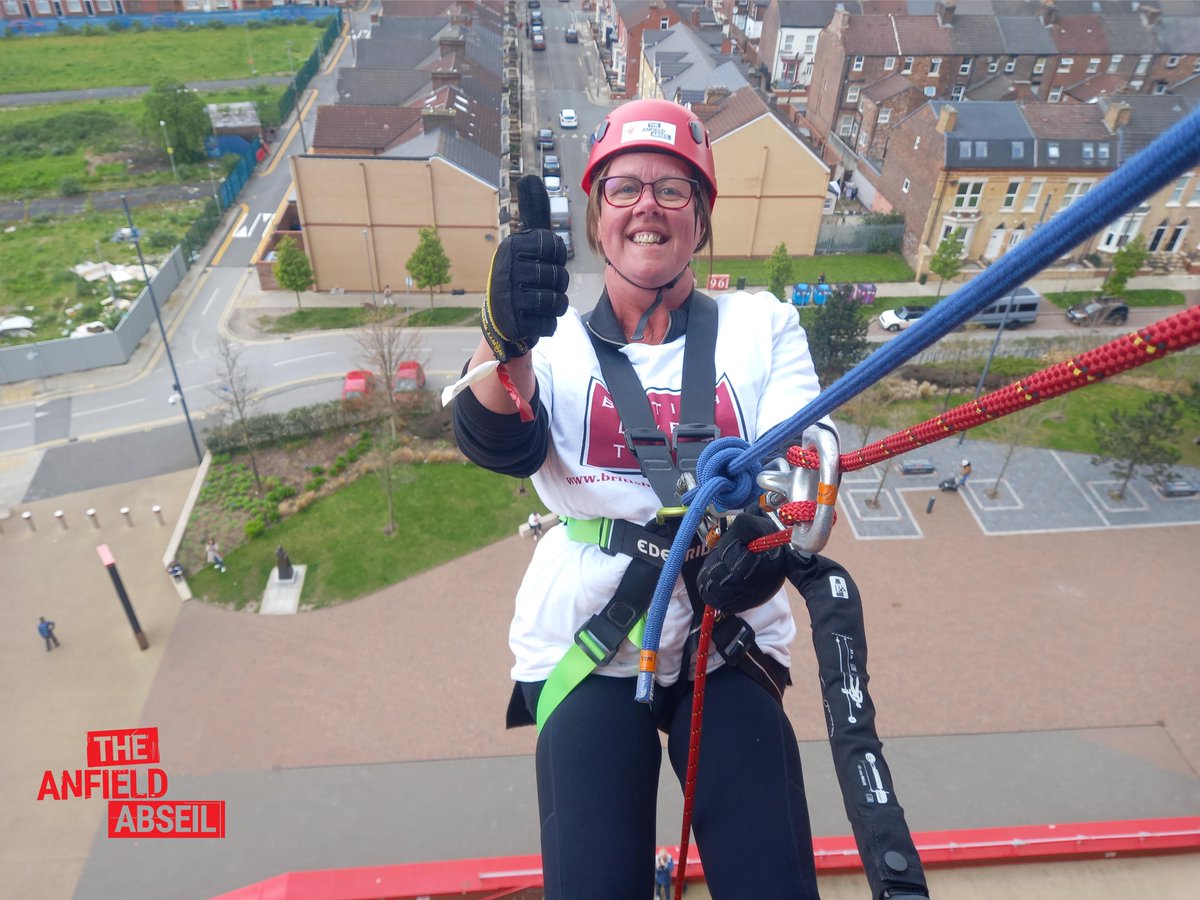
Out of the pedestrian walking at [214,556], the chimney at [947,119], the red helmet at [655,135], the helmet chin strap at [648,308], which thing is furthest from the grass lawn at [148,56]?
the helmet chin strap at [648,308]

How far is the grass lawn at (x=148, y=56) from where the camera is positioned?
57.6m

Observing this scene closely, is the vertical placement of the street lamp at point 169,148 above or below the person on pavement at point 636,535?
below

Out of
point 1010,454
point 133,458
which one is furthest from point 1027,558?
point 133,458

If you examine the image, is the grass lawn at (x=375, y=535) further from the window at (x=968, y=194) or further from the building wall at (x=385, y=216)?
the window at (x=968, y=194)

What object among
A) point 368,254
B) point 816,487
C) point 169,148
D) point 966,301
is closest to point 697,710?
point 816,487

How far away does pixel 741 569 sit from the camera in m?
3.60

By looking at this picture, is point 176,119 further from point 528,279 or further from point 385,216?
point 528,279

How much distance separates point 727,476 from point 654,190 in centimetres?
171

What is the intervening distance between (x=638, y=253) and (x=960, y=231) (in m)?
34.6

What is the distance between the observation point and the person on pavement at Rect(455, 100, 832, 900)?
4105 mm

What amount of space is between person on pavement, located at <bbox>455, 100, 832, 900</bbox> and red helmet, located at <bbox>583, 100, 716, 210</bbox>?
0.01 meters

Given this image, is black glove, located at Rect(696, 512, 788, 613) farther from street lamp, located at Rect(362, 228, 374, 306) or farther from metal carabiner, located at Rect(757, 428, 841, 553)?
street lamp, located at Rect(362, 228, 374, 306)

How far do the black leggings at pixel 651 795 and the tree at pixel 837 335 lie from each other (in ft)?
69.8

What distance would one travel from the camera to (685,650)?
15.3 ft
